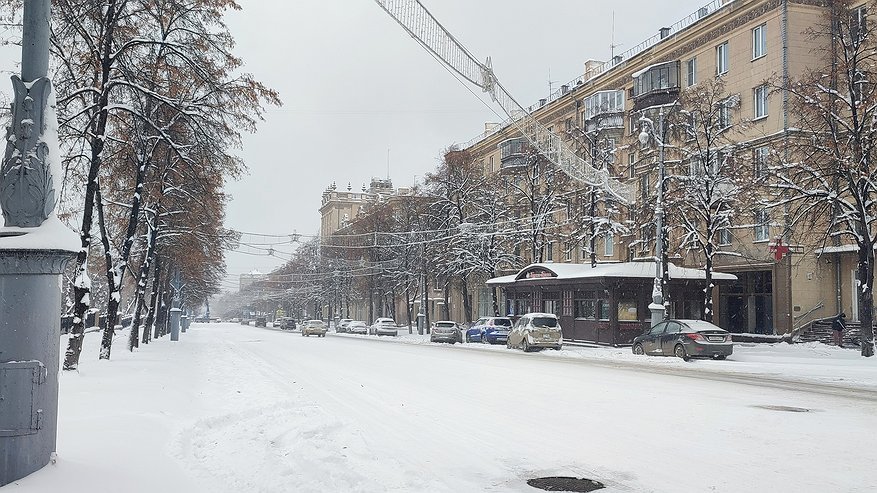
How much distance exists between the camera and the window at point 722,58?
43.6 metres

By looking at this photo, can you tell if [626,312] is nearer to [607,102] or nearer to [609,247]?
[609,247]

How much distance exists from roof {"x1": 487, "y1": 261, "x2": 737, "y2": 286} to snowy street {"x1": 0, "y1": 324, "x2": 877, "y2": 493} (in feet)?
63.0

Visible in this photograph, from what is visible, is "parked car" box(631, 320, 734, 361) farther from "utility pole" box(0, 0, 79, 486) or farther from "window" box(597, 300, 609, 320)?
"utility pole" box(0, 0, 79, 486)

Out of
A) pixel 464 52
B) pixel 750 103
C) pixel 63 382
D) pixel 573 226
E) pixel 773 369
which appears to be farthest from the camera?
pixel 573 226

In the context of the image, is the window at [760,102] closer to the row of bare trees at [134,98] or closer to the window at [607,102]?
the window at [607,102]

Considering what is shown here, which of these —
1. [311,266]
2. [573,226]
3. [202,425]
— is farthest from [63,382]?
[311,266]

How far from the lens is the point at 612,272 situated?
37.0 meters

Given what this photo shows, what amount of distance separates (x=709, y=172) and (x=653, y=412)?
23685mm

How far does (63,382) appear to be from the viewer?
13.2 m

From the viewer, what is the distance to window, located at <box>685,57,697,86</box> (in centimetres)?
4638

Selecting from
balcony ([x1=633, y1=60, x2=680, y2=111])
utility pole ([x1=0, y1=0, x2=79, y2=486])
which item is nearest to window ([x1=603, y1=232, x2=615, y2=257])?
balcony ([x1=633, y1=60, x2=680, y2=111])

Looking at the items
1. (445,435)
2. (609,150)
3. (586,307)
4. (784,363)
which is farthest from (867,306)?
(445,435)

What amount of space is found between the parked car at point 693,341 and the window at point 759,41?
20.9 metres

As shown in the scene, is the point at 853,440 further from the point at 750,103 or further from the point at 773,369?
the point at 750,103
